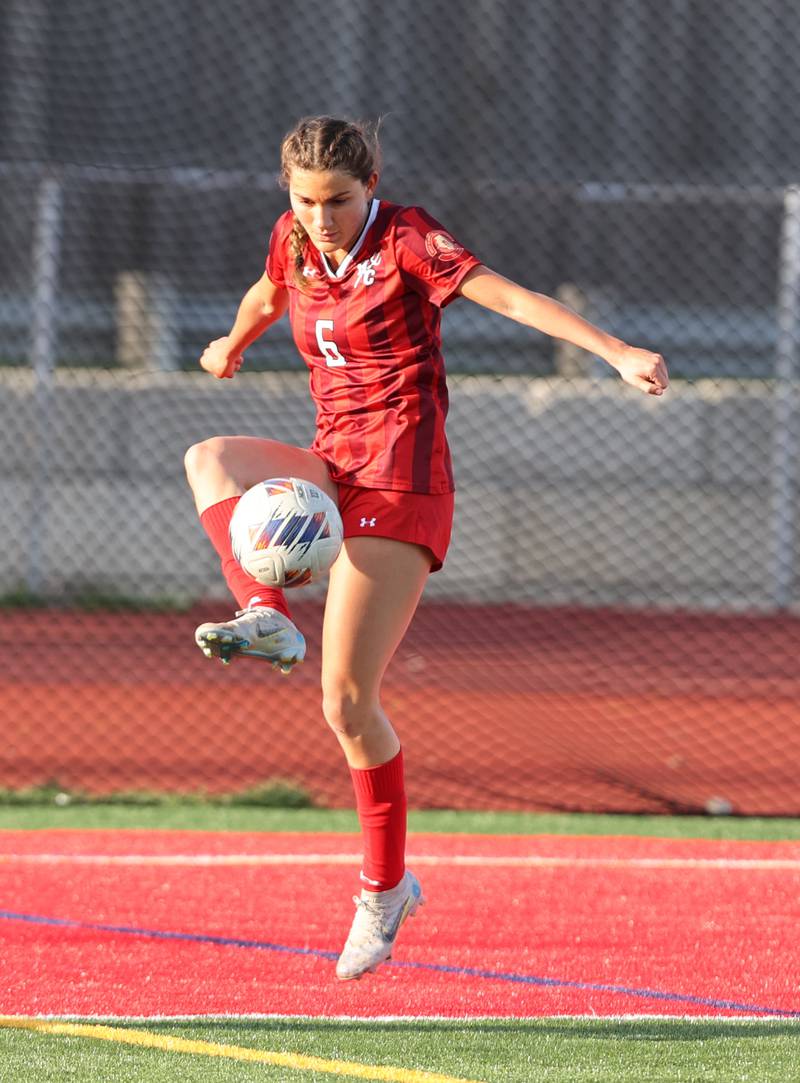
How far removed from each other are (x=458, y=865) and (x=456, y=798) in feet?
5.12

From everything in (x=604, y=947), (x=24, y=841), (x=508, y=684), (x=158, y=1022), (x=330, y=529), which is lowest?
(x=508, y=684)

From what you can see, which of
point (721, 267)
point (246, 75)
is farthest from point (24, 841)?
point (246, 75)

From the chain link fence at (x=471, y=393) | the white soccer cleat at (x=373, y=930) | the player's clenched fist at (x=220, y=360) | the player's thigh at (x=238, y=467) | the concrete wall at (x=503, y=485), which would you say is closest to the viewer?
the player's thigh at (x=238, y=467)

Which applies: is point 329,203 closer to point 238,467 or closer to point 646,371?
point 238,467

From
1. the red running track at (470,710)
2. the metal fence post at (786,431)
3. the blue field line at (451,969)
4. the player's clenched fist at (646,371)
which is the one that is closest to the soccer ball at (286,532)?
the player's clenched fist at (646,371)

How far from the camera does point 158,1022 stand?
4.15m

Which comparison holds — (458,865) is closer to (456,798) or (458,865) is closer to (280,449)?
(456,798)

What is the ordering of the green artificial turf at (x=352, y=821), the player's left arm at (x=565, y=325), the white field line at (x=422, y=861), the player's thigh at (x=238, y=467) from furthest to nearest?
the green artificial turf at (x=352, y=821) → the white field line at (x=422, y=861) → the player's thigh at (x=238, y=467) → the player's left arm at (x=565, y=325)

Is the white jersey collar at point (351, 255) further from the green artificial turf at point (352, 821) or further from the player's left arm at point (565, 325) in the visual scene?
the green artificial turf at point (352, 821)

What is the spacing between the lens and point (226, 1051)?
3.89 metres

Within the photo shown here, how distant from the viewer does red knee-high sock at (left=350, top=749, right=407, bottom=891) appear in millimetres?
4703

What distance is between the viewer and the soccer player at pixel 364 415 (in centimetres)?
438

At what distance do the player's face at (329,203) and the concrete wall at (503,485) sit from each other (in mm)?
9284

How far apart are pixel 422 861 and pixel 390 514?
2.58 metres
